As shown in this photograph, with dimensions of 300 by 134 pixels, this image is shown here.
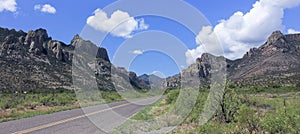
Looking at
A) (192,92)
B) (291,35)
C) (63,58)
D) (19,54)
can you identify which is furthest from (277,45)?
(192,92)

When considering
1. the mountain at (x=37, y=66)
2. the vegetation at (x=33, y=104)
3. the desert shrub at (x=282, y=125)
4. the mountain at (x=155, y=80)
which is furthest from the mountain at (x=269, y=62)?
the desert shrub at (x=282, y=125)

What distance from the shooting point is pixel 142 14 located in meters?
13.4

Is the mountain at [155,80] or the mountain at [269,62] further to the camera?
the mountain at [269,62]

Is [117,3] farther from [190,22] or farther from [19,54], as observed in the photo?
[19,54]

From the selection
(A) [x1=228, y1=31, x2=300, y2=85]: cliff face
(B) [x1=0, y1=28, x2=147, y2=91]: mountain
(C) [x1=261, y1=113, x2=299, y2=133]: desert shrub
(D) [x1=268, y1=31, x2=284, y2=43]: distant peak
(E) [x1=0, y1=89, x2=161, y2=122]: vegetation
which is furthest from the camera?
(D) [x1=268, y1=31, x2=284, y2=43]: distant peak

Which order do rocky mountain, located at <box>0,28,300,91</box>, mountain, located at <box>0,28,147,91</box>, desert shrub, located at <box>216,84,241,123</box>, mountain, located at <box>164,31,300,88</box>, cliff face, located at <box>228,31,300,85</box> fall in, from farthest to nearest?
cliff face, located at <box>228,31,300,85</box> < mountain, located at <box>164,31,300,88</box> < mountain, located at <box>0,28,147,91</box> < rocky mountain, located at <box>0,28,300,91</box> < desert shrub, located at <box>216,84,241,123</box>

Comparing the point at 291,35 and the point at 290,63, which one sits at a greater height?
the point at 291,35

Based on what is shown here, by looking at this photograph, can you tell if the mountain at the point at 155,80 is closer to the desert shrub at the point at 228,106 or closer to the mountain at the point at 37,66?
the mountain at the point at 37,66

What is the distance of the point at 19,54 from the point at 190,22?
266 feet

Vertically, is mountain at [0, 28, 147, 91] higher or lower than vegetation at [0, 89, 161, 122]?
higher

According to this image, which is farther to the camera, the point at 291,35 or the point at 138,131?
the point at 291,35

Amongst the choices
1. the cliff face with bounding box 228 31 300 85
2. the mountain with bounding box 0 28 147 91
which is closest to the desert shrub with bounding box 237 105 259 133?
the mountain with bounding box 0 28 147 91

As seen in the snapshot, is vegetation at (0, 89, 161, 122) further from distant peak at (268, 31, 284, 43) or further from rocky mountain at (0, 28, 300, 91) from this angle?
distant peak at (268, 31, 284, 43)

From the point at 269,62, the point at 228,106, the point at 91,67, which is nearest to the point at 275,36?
the point at 269,62
